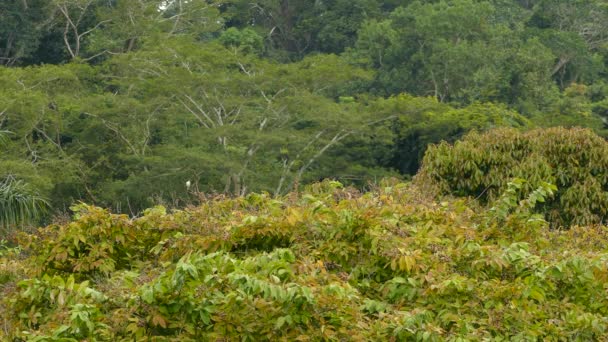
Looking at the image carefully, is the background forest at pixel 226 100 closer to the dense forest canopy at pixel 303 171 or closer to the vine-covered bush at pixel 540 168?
the dense forest canopy at pixel 303 171

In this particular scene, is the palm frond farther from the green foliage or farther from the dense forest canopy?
the green foliage

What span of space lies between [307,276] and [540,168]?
7.20 metres

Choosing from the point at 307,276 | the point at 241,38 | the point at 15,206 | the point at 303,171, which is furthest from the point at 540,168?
the point at 241,38

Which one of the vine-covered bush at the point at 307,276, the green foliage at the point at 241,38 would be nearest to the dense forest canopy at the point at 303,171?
the vine-covered bush at the point at 307,276

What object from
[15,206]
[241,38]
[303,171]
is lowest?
[303,171]

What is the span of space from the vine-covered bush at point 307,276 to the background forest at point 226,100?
732 inches

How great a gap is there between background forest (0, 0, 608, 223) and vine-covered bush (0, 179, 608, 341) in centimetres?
1858

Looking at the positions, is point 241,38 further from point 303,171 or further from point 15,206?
point 15,206

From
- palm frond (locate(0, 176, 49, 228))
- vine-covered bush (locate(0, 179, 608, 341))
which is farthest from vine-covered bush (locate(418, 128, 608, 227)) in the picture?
palm frond (locate(0, 176, 49, 228))

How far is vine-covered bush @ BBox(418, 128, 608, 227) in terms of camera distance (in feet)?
43.1

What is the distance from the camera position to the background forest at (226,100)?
99.5ft

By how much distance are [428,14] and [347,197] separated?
31.9m

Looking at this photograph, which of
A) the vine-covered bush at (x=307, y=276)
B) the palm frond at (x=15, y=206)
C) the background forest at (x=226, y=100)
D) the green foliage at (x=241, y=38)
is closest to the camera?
the vine-covered bush at (x=307, y=276)

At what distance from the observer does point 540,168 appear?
43.3 feet
